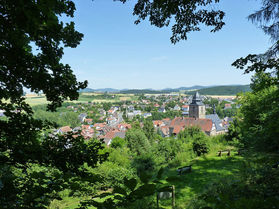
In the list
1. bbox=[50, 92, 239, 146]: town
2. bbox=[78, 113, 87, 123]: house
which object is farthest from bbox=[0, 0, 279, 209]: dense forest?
bbox=[78, 113, 87, 123]: house

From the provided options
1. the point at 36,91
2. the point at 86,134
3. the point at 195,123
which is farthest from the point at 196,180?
the point at 195,123

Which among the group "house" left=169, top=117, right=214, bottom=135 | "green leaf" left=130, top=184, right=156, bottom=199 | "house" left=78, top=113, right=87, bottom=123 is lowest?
"house" left=78, top=113, right=87, bottom=123

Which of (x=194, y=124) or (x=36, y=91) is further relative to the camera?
(x=194, y=124)

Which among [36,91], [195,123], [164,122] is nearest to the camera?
[36,91]

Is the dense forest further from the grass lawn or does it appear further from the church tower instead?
the church tower

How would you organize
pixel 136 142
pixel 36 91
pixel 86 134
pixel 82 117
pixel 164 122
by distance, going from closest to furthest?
pixel 36 91 → pixel 86 134 → pixel 136 142 → pixel 164 122 → pixel 82 117

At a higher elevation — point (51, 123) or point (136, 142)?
point (51, 123)

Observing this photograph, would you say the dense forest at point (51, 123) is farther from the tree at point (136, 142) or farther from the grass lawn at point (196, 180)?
the tree at point (136, 142)

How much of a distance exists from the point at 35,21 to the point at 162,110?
142 m

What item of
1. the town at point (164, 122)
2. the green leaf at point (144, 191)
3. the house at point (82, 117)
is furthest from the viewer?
the house at point (82, 117)

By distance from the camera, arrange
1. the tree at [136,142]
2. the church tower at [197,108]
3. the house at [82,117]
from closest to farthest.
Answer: the tree at [136,142] < the church tower at [197,108] < the house at [82,117]

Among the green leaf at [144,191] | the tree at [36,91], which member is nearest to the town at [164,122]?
the tree at [36,91]

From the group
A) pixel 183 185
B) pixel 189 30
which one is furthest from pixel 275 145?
pixel 189 30

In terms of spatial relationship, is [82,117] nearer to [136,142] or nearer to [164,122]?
[164,122]
